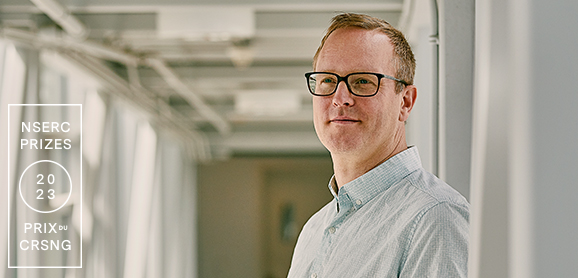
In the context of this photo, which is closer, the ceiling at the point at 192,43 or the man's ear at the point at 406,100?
the man's ear at the point at 406,100

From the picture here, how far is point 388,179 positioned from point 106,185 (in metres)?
3.55

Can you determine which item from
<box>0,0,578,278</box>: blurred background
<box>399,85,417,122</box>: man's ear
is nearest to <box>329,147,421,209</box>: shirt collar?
<box>399,85,417,122</box>: man's ear

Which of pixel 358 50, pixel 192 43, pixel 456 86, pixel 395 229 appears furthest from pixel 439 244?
pixel 192 43

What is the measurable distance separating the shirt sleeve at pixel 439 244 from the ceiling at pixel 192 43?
1.96 m

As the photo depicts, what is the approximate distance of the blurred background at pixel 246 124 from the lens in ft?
0.83

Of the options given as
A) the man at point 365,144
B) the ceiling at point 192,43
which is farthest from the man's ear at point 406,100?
the ceiling at point 192,43

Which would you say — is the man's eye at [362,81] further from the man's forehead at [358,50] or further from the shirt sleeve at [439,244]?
the shirt sleeve at [439,244]

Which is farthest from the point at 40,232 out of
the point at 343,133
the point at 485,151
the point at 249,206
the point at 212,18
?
the point at 249,206

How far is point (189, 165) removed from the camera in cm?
829

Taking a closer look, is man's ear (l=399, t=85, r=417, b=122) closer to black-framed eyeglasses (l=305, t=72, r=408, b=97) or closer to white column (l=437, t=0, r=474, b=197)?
black-framed eyeglasses (l=305, t=72, r=408, b=97)

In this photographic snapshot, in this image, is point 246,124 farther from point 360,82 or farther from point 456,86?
point 360,82

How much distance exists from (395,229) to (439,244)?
0.10 m

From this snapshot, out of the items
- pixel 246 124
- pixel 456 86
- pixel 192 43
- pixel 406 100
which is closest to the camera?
pixel 406 100

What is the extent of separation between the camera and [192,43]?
11.5ft
